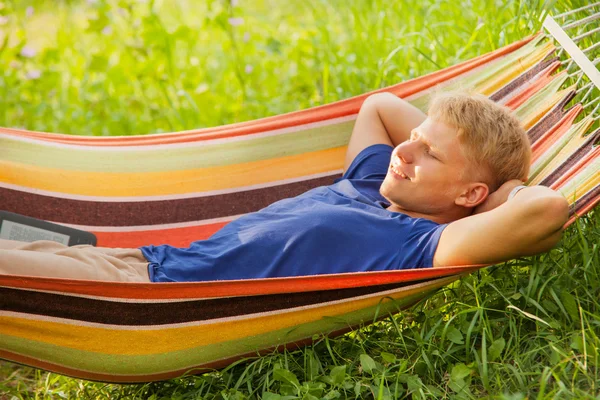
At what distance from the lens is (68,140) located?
2641 mm

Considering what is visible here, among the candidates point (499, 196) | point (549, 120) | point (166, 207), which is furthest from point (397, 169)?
point (166, 207)

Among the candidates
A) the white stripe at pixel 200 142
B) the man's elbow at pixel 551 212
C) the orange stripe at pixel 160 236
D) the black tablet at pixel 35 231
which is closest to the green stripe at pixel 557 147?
the man's elbow at pixel 551 212

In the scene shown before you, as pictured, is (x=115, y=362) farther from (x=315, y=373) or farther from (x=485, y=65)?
(x=485, y=65)

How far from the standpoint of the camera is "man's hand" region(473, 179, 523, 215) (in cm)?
200

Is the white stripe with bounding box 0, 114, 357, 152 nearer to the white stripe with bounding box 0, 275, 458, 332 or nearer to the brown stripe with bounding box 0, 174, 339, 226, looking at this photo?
the brown stripe with bounding box 0, 174, 339, 226

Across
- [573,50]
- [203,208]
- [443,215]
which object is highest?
[573,50]

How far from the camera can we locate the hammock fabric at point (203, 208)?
1.76 m

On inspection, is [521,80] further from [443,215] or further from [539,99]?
[443,215]

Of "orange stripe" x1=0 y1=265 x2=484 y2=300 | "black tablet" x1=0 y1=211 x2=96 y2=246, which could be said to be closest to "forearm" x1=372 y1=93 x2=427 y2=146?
"orange stripe" x1=0 y1=265 x2=484 y2=300

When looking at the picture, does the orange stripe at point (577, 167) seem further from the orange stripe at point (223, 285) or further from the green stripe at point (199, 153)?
the green stripe at point (199, 153)

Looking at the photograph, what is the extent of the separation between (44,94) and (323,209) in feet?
9.25

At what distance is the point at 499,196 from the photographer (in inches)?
79.1

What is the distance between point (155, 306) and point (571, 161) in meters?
1.19

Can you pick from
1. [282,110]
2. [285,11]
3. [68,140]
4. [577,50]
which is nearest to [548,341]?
[577,50]
